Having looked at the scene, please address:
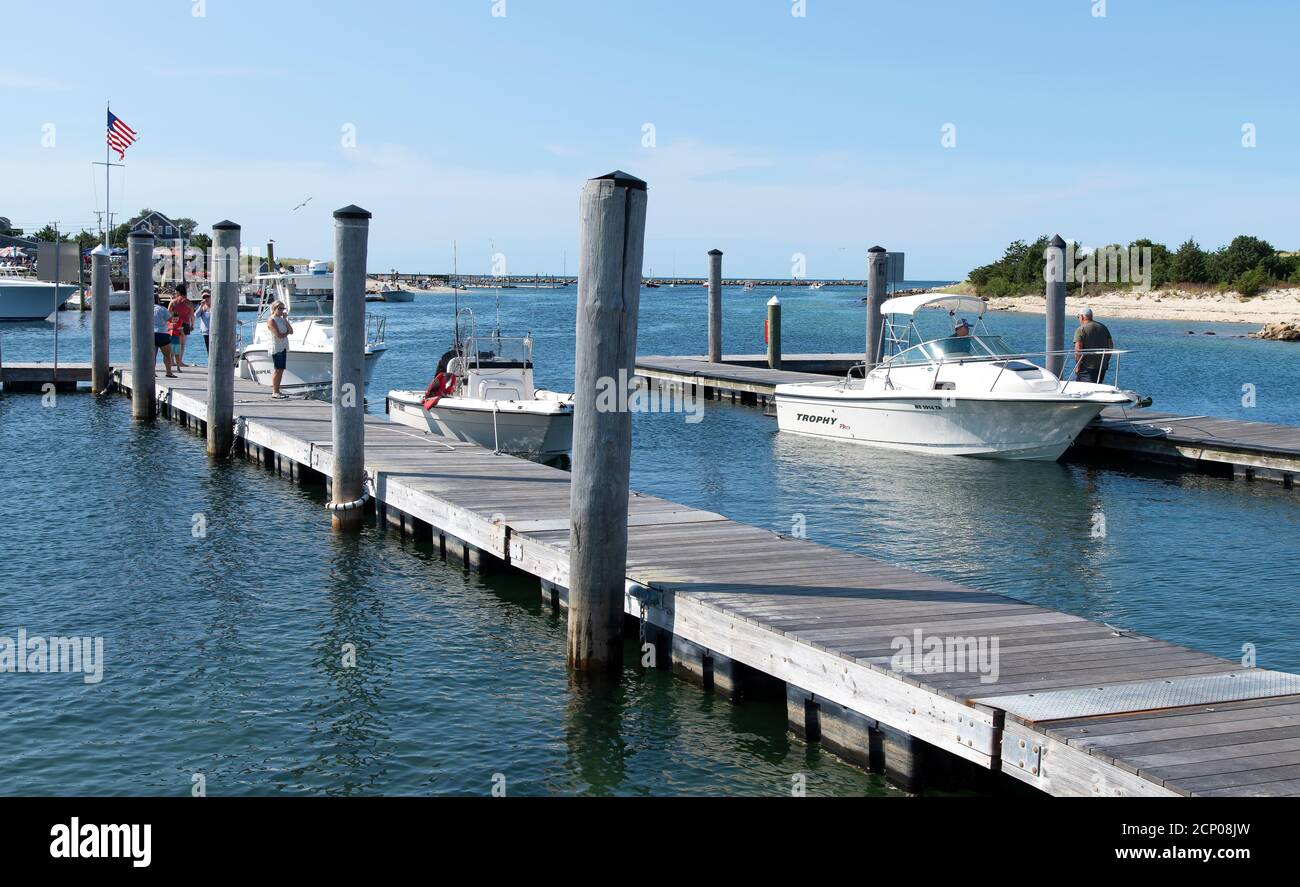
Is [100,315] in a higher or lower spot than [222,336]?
higher

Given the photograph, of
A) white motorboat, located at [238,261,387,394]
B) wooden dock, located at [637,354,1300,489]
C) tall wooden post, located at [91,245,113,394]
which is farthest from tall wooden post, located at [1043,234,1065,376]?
tall wooden post, located at [91,245,113,394]

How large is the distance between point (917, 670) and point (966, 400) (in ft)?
44.3

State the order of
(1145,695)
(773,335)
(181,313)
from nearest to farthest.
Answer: (1145,695) < (181,313) < (773,335)

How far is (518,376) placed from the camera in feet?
64.5

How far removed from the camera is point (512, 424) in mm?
18469

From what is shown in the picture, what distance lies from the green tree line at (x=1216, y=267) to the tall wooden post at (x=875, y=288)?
6045 cm

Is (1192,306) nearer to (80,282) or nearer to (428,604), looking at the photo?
(80,282)

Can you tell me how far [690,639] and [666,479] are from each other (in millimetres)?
10521

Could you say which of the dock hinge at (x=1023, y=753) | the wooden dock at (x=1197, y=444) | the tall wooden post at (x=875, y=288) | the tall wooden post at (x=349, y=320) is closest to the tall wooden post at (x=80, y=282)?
the tall wooden post at (x=875, y=288)

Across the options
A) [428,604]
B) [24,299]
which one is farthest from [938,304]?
[24,299]
